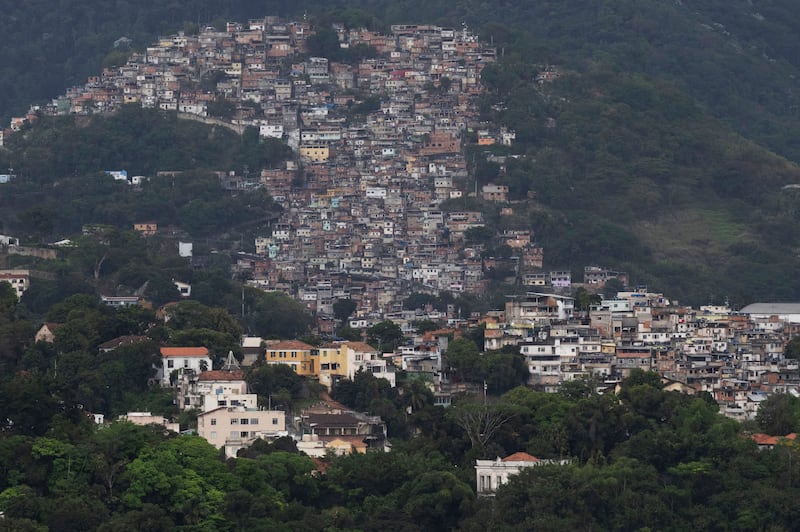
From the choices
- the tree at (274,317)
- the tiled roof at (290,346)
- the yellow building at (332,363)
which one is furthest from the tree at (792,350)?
the tree at (274,317)

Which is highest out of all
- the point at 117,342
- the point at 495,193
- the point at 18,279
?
the point at 495,193

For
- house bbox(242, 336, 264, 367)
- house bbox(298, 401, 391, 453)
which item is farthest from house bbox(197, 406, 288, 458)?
house bbox(242, 336, 264, 367)

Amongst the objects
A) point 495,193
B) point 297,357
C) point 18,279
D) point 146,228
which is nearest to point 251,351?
point 297,357

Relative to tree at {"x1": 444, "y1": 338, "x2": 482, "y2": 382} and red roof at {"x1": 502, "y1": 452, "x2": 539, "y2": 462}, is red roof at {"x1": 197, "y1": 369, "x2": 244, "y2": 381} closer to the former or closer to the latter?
tree at {"x1": 444, "y1": 338, "x2": 482, "y2": 382}

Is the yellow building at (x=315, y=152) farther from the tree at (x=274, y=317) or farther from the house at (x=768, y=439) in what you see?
the house at (x=768, y=439)

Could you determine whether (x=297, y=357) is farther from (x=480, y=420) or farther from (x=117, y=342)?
(x=480, y=420)

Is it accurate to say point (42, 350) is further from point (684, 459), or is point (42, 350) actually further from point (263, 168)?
point (263, 168)

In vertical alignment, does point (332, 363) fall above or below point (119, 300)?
→ below

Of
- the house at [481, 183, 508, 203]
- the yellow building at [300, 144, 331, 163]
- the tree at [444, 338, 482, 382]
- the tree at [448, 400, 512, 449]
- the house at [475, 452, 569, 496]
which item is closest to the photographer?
the house at [475, 452, 569, 496]
